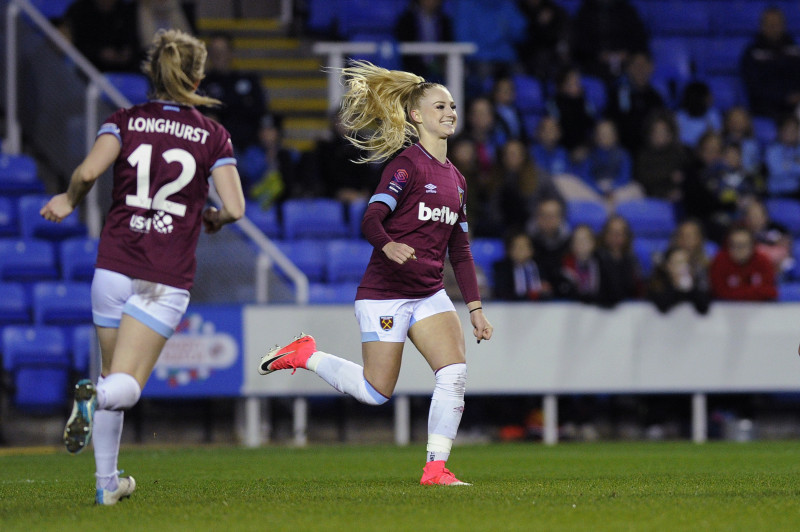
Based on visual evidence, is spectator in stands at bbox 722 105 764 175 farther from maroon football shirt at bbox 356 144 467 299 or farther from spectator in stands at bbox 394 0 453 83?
maroon football shirt at bbox 356 144 467 299

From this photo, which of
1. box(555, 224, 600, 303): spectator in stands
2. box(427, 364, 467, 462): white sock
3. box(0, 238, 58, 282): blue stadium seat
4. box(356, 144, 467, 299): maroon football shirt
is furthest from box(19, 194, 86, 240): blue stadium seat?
box(427, 364, 467, 462): white sock

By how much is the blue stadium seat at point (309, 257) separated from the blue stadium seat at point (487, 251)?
149cm

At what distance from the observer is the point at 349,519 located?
498 cm

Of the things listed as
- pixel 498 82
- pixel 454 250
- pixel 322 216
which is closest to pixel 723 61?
pixel 498 82

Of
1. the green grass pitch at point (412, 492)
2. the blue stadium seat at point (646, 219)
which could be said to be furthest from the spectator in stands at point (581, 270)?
the green grass pitch at point (412, 492)

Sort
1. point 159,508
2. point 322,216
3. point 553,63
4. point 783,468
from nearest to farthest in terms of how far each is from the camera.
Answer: point 159,508 < point 783,468 < point 322,216 < point 553,63

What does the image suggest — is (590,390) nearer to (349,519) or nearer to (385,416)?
(385,416)

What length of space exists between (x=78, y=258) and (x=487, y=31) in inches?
241

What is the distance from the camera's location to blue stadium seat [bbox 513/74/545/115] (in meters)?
15.5

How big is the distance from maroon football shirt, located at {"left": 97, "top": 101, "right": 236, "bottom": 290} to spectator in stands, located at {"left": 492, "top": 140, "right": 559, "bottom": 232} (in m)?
7.69

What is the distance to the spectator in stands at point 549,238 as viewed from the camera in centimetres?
1218

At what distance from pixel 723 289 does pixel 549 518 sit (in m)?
7.51

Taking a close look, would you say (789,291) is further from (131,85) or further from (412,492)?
(412,492)

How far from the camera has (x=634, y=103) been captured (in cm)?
1509
